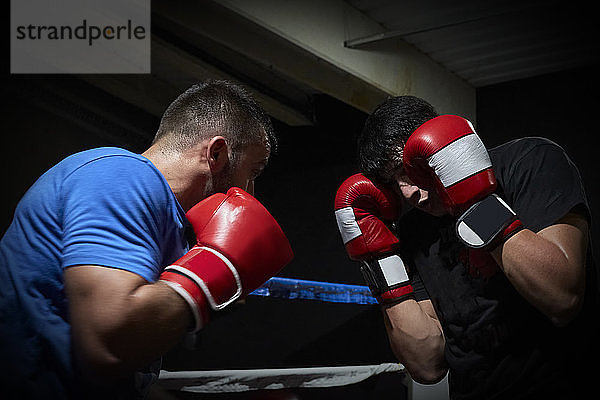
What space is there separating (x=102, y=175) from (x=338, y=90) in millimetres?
2841

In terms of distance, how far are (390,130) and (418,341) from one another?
637 mm

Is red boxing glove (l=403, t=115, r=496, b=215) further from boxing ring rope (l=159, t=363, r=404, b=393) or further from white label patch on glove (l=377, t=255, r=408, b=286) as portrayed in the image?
boxing ring rope (l=159, t=363, r=404, b=393)

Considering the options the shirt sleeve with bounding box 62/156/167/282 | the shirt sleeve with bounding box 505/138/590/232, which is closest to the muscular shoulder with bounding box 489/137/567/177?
the shirt sleeve with bounding box 505/138/590/232

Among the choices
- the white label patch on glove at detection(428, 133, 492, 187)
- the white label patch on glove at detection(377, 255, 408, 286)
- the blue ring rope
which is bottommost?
the blue ring rope

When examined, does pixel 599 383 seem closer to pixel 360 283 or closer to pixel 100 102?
pixel 360 283

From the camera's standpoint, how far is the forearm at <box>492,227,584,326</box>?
1.14 m

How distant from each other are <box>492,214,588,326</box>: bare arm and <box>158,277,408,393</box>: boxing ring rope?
1252 mm

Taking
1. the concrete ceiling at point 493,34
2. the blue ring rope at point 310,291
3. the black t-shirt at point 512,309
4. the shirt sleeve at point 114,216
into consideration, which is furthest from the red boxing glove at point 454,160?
the concrete ceiling at point 493,34

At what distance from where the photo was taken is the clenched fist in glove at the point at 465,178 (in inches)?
48.0

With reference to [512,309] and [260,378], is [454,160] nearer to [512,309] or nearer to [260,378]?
[512,309]

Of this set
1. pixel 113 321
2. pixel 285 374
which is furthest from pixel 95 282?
pixel 285 374

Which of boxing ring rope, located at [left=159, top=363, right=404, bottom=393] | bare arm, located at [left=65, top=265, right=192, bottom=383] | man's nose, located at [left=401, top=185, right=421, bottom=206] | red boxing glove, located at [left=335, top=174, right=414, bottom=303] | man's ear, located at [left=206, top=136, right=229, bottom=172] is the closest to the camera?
bare arm, located at [left=65, top=265, right=192, bottom=383]

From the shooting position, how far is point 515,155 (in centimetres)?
137

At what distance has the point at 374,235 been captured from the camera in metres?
1.73
